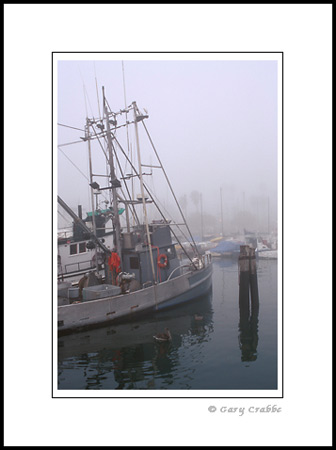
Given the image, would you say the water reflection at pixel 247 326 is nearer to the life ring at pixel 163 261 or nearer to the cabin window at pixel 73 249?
the life ring at pixel 163 261

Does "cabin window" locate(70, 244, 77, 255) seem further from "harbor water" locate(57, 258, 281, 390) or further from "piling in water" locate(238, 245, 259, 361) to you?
"piling in water" locate(238, 245, 259, 361)

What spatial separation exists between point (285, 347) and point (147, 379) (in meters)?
4.39

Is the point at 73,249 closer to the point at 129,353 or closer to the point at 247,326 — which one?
the point at 129,353

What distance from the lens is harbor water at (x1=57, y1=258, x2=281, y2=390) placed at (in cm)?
787

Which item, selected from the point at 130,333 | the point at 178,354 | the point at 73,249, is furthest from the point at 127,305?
the point at 73,249

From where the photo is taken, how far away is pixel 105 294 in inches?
486

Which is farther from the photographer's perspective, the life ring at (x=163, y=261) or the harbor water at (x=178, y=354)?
the life ring at (x=163, y=261)

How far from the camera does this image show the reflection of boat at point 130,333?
10.7 meters

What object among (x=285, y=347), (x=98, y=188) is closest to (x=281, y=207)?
(x=285, y=347)

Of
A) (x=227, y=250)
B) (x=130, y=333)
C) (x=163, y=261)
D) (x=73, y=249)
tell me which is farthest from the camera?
(x=227, y=250)

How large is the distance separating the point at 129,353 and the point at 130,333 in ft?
6.66

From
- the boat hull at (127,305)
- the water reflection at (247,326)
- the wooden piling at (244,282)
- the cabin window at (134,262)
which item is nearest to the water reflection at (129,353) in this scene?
the boat hull at (127,305)

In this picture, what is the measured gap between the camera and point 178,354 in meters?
9.89
